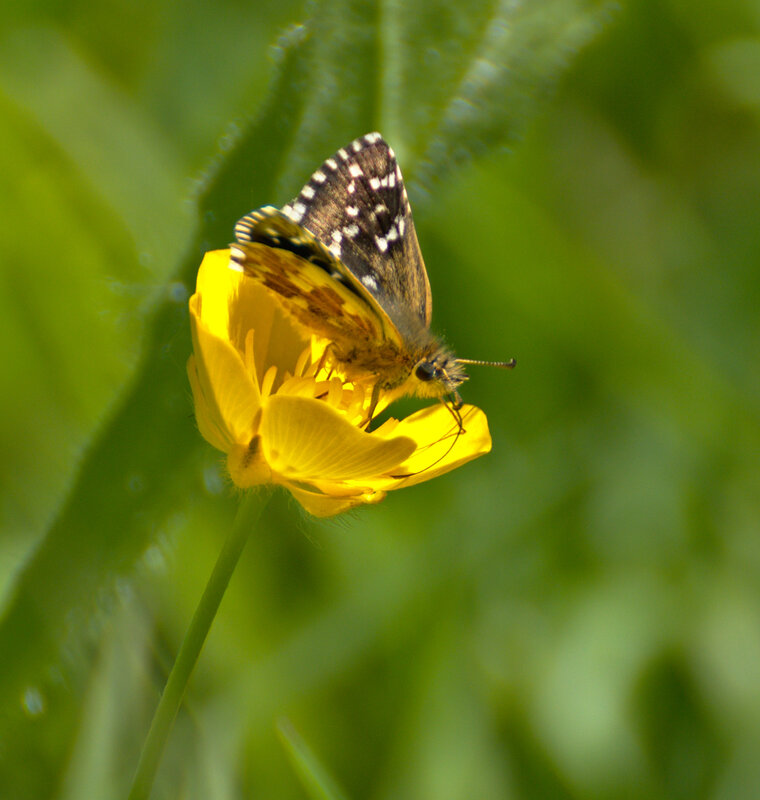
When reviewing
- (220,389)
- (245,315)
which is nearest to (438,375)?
(245,315)

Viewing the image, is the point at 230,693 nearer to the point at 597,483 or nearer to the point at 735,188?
the point at 597,483

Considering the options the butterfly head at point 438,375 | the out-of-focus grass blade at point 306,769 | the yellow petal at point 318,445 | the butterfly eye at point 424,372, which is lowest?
the out-of-focus grass blade at point 306,769

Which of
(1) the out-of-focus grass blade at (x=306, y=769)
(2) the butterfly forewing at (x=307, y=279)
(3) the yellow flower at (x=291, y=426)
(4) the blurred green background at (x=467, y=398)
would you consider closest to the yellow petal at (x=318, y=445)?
(3) the yellow flower at (x=291, y=426)

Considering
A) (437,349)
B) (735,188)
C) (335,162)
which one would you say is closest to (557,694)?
(437,349)

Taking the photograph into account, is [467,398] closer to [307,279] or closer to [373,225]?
[373,225]

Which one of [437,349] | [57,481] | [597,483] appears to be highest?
[437,349]

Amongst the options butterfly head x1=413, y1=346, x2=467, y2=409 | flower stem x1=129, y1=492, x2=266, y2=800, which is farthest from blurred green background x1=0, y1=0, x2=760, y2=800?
butterfly head x1=413, y1=346, x2=467, y2=409

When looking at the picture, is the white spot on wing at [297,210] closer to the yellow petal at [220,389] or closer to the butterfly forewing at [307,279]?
the butterfly forewing at [307,279]
